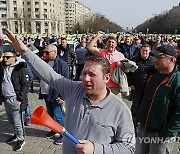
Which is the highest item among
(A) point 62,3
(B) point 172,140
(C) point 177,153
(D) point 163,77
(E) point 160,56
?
(A) point 62,3

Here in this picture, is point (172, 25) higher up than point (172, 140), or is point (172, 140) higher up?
point (172, 25)

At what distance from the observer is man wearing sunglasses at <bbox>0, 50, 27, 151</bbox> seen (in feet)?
13.4

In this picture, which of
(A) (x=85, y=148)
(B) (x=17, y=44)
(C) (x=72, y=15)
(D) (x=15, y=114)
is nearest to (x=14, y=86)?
(D) (x=15, y=114)

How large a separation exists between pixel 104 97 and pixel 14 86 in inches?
106

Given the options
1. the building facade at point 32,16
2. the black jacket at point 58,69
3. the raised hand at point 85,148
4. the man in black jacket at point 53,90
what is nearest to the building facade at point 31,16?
the building facade at point 32,16

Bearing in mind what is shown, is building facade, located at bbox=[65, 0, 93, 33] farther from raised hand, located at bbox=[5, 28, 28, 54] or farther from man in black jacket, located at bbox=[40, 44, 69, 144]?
raised hand, located at bbox=[5, 28, 28, 54]

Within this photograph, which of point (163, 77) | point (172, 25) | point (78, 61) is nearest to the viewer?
point (163, 77)

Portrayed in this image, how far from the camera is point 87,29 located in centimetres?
9988

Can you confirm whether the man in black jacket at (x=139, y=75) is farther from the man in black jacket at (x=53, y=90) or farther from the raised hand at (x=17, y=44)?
the raised hand at (x=17, y=44)

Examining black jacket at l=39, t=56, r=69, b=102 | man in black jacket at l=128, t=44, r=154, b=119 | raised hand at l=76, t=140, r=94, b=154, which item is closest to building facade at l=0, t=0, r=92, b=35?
black jacket at l=39, t=56, r=69, b=102

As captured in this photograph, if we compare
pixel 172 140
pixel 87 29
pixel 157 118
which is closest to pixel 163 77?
pixel 157 118

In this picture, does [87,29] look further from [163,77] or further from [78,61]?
[163,77]

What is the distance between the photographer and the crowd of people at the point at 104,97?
1715mm

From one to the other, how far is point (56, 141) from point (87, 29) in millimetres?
97629
